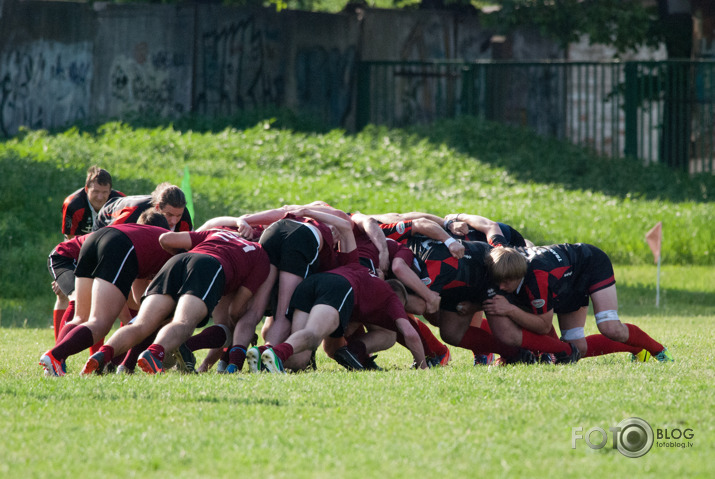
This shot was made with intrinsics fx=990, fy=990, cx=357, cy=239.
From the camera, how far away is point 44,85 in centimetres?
2080

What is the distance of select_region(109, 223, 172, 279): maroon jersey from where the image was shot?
7712 mm

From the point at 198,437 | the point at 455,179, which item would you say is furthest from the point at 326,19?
the point at 198,437

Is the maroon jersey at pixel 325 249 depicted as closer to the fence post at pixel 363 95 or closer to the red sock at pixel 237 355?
the red sock at pixel 237 355

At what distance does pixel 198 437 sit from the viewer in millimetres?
4898

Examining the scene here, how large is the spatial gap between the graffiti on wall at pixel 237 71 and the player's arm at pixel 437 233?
13.9 meters

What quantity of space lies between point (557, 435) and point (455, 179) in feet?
48.2

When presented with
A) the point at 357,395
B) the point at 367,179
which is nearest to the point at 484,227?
the point at 357,395

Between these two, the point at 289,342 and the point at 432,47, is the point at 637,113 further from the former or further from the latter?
the point at 289,342

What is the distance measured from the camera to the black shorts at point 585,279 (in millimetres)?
8273

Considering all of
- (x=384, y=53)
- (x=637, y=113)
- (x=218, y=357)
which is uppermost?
(x=384, y=53)

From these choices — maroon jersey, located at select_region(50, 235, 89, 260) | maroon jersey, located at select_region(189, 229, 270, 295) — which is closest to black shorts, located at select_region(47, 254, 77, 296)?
maroon jersey, located at select_region(50, 235, 89, 260)

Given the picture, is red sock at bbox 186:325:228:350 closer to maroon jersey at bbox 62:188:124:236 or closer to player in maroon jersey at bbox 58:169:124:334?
player in maroon jersey at bbox 58:169:124:334

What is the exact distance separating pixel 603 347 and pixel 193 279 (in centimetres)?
358

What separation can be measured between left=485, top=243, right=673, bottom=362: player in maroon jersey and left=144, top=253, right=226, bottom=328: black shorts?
2266 mm
